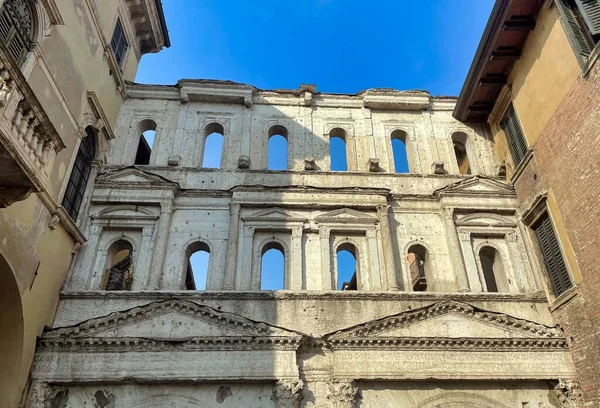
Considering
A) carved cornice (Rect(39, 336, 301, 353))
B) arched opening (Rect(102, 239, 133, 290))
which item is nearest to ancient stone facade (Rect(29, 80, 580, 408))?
carved cornice (Rect(39, 336, 301, 353))

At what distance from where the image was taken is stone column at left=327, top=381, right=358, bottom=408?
10.4 metres

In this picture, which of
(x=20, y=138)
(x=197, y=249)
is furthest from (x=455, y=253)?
(x=20, y=138)

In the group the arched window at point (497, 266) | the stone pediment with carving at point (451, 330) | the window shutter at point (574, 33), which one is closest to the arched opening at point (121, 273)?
the stone pediment with carving at point (451, 330)

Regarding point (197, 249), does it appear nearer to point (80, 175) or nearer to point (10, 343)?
point (80, 175)

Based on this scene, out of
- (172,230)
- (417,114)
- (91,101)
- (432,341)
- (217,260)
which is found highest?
(417,114)

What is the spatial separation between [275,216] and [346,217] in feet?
6.65

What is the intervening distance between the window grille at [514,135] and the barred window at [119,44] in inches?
504

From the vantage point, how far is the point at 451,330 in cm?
1148

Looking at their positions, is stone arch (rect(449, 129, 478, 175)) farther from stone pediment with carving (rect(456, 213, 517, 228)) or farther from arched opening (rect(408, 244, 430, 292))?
arched opening (rect(408, 244, 430, 292))

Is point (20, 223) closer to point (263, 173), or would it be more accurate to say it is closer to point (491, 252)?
point (263, 173)

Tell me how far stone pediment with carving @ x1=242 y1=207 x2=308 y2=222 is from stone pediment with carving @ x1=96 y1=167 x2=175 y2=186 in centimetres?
258

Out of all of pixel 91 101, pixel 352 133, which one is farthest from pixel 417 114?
pixel 91 101

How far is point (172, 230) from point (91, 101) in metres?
4.30

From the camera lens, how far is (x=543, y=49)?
1253cm
